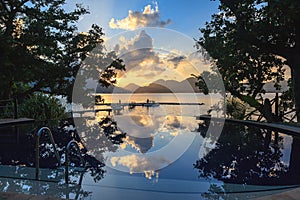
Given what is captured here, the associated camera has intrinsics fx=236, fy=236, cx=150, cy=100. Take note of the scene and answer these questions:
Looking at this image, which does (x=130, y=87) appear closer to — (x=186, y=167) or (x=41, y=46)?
(x=41, y=46)

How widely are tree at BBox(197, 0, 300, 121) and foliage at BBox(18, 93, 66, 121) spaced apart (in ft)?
26.3

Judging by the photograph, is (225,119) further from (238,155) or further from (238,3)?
(238,155)

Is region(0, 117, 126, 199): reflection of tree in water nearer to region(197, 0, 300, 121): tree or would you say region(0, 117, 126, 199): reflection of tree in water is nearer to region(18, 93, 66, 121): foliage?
region(18, 93, 66, 121): foliage

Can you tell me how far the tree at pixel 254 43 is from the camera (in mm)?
8688

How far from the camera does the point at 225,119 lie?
11.5 m

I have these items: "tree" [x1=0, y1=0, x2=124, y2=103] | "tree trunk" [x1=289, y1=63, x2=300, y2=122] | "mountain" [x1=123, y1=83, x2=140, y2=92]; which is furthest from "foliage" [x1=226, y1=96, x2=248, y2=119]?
"tree" [x1=0, y1=0, x2=124, y2=103]

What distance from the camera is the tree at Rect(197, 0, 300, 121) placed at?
8688 mm

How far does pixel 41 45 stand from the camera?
1091 centimetres

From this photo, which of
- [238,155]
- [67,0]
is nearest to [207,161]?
[238,155]

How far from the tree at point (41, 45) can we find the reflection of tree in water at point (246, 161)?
349 inches

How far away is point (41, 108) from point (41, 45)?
2926mm

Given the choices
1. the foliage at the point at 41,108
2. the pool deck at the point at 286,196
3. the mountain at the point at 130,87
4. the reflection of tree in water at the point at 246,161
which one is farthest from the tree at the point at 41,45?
the pool deck at the point at 286,196

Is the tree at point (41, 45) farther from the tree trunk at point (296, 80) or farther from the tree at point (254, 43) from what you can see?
the tree trunk at point (296, 80)

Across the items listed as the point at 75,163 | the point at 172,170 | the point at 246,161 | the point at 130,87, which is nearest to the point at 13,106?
the point at 75,163
